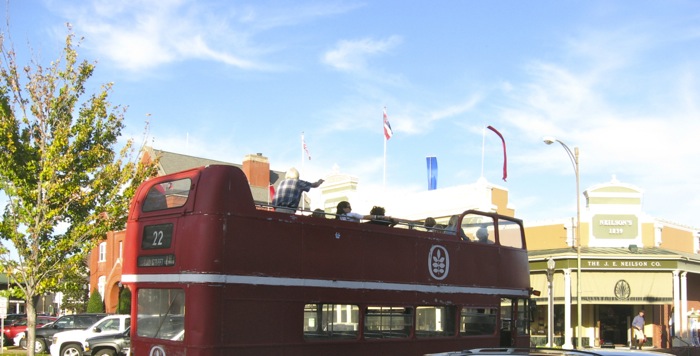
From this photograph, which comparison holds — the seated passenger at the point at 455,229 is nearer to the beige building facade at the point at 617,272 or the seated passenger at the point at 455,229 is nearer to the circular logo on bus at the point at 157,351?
the circular logo on bus at the point at 157,351

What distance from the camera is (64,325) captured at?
89.4 ft

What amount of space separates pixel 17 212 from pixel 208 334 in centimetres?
1324

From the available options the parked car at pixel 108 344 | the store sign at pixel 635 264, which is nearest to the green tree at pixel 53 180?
the parked car at pixel 108 344

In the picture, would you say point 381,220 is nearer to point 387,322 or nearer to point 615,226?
point 387,322

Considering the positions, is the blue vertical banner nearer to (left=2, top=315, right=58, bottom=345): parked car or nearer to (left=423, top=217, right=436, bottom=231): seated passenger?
(left=2, top=315, right=58, bottom=345): parked car

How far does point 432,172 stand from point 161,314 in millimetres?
30641

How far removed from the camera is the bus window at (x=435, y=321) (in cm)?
1263

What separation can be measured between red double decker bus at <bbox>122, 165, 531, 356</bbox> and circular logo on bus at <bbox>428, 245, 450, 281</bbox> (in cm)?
3

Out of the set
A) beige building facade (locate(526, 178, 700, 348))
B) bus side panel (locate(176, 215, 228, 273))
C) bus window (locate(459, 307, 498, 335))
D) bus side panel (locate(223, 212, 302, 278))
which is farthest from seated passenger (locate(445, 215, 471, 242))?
beige building facade (locate(526, 178, 700, 348))

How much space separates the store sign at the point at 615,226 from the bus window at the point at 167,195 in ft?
97.0

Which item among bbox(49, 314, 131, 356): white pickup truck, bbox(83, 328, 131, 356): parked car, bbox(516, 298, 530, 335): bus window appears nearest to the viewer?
bbox(516, 298, 530, 335): bus window

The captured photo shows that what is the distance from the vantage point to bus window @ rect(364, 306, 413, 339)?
1176cm

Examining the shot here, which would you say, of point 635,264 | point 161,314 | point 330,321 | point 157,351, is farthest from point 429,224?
point 635,264

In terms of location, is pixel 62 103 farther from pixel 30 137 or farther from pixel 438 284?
pixel 438 284
